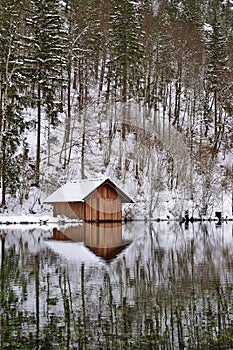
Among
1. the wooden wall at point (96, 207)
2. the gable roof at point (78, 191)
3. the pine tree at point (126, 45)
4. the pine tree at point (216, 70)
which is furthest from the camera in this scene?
the pine tree at point (216, 70)

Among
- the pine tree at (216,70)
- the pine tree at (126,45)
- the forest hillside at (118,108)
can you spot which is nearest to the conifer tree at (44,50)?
the forest hillside at (118,108)

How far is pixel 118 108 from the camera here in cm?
4322

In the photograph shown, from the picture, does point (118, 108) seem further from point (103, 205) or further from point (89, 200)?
point (89, 200)

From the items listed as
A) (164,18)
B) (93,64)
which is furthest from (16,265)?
(164,18)

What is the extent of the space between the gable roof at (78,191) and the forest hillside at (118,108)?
184cm

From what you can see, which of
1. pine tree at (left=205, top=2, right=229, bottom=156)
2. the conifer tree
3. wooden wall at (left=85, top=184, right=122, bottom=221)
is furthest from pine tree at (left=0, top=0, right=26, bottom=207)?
pine tree at (left=205, top=2, right=229, bottom=156)

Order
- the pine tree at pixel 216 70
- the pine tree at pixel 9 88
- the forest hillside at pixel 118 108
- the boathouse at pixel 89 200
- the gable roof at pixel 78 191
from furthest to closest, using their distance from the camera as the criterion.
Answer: the pine tree at pixel 216 70
the forest hillside at pixel 118 108
the boathouse at pixel 89 200
the gable roof at pixel 78 191
the pine tree at pixel 9 88

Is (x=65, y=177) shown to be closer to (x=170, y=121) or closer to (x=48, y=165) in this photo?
(x=48, y=165)

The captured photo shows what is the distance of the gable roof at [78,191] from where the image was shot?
33.6 m

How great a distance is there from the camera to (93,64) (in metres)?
45.6

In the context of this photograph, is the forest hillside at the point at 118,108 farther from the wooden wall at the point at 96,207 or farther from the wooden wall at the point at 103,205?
the wooden wall at the point at 103,205

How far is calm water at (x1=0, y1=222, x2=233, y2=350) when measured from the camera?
7.00 metres

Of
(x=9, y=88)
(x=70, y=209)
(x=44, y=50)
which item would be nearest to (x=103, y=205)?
(x=70, y=209)

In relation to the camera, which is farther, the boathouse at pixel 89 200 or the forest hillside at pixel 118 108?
the forest hillside at pixel 118 108
